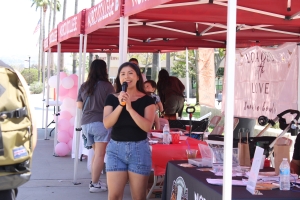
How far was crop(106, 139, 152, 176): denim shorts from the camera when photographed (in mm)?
4270

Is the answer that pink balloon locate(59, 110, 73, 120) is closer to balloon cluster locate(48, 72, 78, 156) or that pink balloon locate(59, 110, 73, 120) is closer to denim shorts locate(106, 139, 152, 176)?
balloon cluster locate(48, 72, 78, 156)

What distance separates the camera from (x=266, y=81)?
846cm

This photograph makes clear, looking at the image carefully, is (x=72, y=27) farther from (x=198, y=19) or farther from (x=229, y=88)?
(x=229, y=88)

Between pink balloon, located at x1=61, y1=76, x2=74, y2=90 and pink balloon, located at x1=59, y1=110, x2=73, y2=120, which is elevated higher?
pink balloon, located at x1=61, y1=76, x2=74, y2=90

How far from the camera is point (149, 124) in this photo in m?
4.34

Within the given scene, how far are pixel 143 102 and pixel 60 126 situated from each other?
19.4ft

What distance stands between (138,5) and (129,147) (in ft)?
4.99

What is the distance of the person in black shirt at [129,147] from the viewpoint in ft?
14.0

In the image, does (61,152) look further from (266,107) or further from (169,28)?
(266,107)

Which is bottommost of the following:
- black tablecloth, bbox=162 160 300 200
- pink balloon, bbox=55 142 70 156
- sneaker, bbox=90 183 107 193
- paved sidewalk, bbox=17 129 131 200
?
paved sidewalk, bbox=17 129 131 200

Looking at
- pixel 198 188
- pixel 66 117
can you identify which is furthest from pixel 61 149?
pixel 198 188

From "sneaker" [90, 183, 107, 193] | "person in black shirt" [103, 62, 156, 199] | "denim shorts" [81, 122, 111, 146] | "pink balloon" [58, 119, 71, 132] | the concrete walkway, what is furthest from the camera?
"pink balloon" [58, 119, 71, 132]

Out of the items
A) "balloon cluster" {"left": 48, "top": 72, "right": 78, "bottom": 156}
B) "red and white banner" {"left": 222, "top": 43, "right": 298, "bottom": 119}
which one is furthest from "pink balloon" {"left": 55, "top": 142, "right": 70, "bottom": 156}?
"red and white banner" {"left": 222, "top": 43, "right": 298, "bottom": 119}

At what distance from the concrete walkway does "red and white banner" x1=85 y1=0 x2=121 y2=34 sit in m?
1.41
